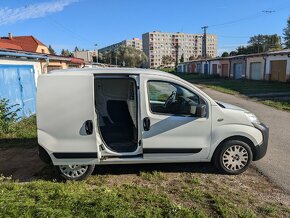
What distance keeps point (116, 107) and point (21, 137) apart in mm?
3752

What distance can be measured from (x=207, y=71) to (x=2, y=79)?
49534mm

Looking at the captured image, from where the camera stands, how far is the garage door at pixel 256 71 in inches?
1343

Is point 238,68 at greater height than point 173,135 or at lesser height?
greater

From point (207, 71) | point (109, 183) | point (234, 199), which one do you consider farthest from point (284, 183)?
point (207, 71)

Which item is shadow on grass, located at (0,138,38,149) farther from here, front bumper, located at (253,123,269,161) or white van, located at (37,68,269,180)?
front bumper, located at (253,123,269,161)

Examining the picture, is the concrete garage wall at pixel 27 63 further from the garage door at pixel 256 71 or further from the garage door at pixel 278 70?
the garage door at pixel 256 71

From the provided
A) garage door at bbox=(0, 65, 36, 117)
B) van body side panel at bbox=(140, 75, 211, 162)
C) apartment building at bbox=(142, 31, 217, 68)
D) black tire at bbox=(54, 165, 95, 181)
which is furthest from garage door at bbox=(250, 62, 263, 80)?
apartment building at bbox=(142, 31, 217, 68)

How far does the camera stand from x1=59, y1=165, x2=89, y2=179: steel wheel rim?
204 inches

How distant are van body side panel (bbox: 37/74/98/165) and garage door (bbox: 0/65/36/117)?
20.9 feet

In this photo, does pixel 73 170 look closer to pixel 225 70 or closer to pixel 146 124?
pixel 146 124

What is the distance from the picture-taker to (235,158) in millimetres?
5457

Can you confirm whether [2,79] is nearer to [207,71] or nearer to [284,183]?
[284,183]

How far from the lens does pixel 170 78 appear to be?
17.5ft

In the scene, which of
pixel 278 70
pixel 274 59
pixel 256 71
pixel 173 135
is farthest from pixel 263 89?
pixel 173 135
